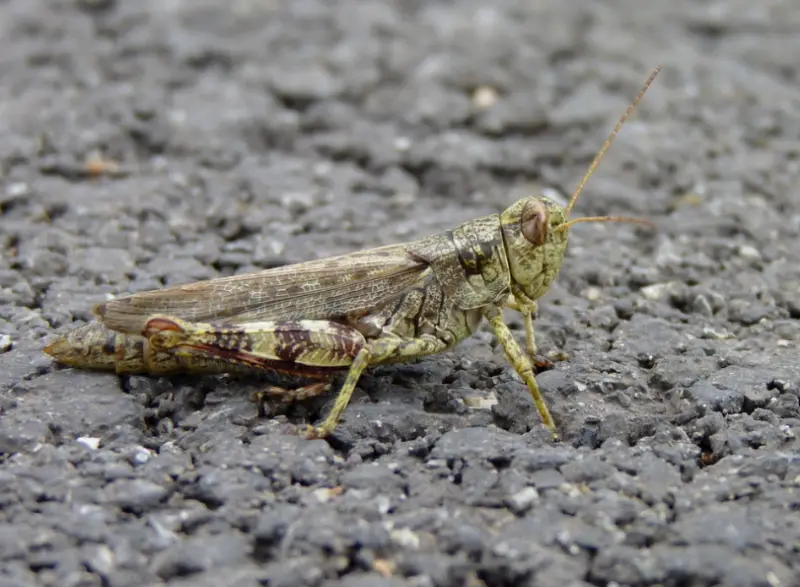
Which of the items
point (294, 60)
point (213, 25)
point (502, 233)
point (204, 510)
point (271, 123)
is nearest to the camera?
point (204, 510)

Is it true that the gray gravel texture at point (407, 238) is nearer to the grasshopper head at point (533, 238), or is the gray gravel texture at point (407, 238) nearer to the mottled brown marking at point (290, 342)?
the mottled brown marking at point (290, 342)

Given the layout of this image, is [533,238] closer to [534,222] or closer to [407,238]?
[534,222]

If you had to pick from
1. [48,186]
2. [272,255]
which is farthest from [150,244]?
[48,186]

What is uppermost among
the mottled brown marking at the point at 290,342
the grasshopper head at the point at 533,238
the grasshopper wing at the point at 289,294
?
the grasshopper head at the point at 533,238

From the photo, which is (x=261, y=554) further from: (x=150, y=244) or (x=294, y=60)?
(x=294, y=60)

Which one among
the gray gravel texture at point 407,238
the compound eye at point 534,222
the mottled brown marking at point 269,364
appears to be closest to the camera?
the gray gravel texture at point 407,238

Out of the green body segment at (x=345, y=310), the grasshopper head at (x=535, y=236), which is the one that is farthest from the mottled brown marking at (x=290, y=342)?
the grasshopper head at (x=535, y=236)

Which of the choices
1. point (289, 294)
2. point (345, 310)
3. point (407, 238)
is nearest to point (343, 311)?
point (345, 310)
